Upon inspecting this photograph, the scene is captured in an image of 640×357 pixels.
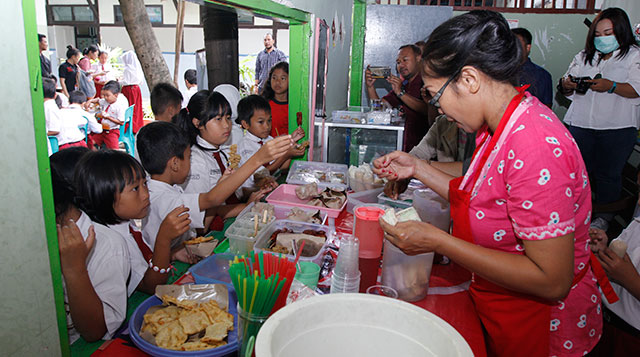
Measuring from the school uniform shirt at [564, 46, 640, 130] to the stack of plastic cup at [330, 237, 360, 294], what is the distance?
4.27 meters

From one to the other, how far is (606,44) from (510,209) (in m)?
4.17

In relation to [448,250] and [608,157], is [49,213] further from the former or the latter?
[608,157]

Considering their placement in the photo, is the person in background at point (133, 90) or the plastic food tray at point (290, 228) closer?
the plastic food tray at point (290, 228)

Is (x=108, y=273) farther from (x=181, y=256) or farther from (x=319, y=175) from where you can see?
(x=319, y=175)

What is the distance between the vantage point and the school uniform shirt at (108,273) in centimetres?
154

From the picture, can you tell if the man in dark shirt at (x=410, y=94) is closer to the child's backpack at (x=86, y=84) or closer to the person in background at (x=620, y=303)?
the person in background at (x=620, y=303)

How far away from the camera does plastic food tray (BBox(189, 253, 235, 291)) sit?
5.01ft

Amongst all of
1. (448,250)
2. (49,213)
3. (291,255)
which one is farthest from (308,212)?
(49,213)

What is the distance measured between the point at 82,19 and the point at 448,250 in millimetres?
15850

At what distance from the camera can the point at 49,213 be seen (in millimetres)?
1174

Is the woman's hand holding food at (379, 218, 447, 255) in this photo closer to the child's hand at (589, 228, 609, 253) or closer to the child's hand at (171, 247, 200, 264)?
the child's hand at (589, 228, 609, 253)

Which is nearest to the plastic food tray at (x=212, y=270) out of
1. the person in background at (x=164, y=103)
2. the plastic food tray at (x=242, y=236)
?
the plastic food tray at (x=242, y=236)

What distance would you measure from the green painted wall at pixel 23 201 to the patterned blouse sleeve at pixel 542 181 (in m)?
1.27

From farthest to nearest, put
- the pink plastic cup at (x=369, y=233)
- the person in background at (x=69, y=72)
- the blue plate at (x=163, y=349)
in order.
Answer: the person in background at (x=69, y=72), the pink plastic cup at (x=369, y=233), the blue plate at (x=163, y=349)
